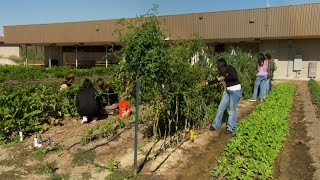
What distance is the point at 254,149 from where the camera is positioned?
5.46m

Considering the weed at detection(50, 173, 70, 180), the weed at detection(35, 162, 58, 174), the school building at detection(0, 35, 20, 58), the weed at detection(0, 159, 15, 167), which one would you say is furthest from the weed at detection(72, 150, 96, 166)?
the school building at detection(0, 35, 20, 58)

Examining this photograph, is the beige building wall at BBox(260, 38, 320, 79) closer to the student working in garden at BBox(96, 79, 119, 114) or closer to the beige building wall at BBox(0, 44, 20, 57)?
the student working in garden at BBox(96, 79, 119, 114)

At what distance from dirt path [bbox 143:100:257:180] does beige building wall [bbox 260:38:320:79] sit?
18.0 meters

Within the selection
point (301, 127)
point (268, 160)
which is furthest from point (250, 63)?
point (268, 160)

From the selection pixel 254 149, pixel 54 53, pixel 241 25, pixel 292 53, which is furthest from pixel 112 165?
pixel 54 53

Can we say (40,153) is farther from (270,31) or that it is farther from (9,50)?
(9,50)

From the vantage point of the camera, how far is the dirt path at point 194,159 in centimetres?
491

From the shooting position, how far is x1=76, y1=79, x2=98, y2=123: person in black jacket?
25.7ft

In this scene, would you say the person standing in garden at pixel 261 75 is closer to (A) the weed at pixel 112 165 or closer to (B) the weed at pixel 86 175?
(A) the weed at pixel 112 165

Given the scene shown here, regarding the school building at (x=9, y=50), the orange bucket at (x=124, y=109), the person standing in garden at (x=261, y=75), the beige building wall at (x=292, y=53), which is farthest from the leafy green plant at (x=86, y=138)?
the school building at (x=9, y=50)

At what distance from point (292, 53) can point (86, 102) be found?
19779 millimetres

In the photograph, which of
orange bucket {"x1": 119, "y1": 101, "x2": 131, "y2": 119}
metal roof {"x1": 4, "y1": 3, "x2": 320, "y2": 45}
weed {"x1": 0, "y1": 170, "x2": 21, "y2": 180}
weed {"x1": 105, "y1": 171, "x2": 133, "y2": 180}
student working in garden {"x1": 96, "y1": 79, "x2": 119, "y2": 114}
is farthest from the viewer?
metal roof {"x1": 4, "y1": 3, "x2": 320, "y2": 45}

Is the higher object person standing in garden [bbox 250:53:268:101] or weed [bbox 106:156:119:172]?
person standing in garden [bbox 250:53:268:101]

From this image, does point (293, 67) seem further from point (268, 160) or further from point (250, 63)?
point (268, 160)
